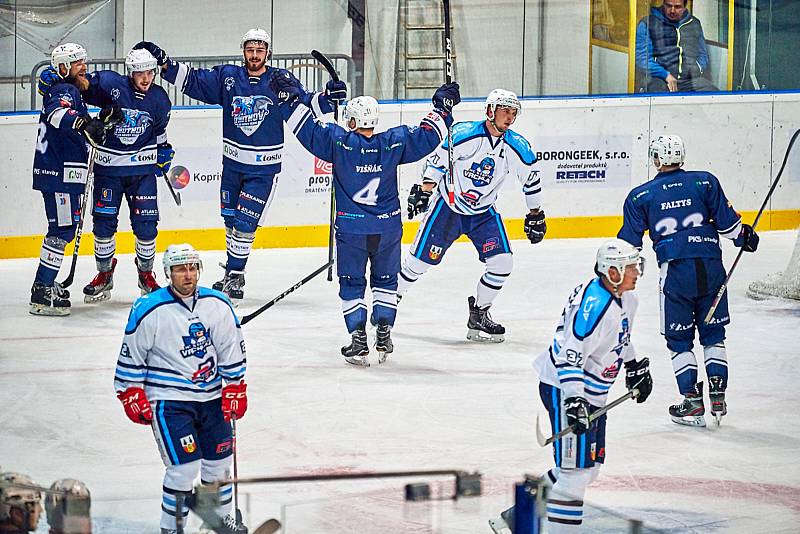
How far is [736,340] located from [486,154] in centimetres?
165

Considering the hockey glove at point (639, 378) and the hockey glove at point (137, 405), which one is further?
the hockey glove at point (639, 378)

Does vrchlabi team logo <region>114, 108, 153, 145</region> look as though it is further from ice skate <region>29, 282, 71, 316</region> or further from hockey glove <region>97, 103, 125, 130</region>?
ice skate <region>29, 282, 71, 316</region>

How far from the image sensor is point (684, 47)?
10828 mm

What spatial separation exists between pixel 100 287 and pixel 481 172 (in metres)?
2.43

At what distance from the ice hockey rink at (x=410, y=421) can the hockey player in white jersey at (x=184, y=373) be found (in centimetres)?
37

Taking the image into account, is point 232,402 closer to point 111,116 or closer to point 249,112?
point 111,116

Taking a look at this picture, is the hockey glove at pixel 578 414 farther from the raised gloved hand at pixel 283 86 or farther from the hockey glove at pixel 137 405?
the raised gloved hand at pixel 283 86

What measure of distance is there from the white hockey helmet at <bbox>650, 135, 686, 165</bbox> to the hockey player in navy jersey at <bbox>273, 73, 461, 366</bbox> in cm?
130

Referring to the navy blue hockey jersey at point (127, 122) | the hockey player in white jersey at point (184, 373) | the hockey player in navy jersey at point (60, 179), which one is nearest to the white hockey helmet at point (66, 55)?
the hockey player in navy jersey at point (60, 179)

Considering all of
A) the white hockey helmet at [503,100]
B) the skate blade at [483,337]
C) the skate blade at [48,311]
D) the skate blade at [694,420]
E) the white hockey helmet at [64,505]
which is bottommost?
the skate blade at [694,420]

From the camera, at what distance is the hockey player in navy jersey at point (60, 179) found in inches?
314

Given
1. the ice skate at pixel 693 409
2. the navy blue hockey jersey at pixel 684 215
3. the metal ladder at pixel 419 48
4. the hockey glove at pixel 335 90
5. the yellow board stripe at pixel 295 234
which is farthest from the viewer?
the metal ladder at pixel 419 48

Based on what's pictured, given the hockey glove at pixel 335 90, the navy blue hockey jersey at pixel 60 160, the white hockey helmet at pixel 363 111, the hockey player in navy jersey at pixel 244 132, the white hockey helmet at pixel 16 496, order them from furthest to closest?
the hockey player in navy jersey at pixel 244 132 < the navy blue hockey jersey at pixel 60 160 < the hockey glove at pixel 335 90 < the white hockey helmet at pixel 363 111 < the white hockey helmet at pixel 16 496

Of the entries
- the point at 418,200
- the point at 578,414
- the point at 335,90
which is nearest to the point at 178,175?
the point at 335,90
